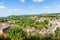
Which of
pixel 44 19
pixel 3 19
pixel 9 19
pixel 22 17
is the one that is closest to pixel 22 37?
pixel 3 19

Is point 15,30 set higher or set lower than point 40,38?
higher

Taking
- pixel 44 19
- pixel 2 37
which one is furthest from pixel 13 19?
pixel 2 37

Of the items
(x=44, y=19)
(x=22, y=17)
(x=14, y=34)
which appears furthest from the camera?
(x=44, y=19)

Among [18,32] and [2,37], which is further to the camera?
[18,32]

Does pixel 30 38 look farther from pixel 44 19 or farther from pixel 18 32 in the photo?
pixel 44 19

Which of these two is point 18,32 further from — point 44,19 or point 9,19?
point 44,19

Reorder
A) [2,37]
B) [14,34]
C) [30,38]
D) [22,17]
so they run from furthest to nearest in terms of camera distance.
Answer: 1. [22,17]
2. [14,34]
3. [30,38]
4. [2,37]

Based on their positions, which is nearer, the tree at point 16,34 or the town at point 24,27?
the tree at point 16,34

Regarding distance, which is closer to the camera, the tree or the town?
the tree

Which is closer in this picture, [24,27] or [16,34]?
[16,34]
